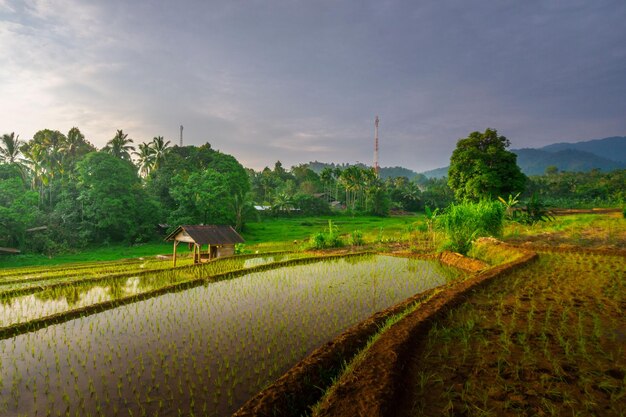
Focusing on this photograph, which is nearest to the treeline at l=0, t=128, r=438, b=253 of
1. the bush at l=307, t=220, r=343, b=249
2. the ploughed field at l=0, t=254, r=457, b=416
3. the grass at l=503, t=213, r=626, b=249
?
the bush at l=307, t=220, r=343, b=249

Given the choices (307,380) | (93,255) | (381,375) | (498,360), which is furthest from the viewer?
(93,255)

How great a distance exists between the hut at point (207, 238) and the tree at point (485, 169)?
16.3m

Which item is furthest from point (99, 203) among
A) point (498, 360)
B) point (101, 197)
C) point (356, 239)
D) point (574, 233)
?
point (574, 233)

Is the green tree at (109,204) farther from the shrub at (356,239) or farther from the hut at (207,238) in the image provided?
the shrub at (356,239)

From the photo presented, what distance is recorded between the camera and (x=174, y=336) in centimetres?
511

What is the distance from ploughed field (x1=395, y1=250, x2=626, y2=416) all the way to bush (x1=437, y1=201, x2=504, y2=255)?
5492mm

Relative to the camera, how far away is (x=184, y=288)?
840 cm

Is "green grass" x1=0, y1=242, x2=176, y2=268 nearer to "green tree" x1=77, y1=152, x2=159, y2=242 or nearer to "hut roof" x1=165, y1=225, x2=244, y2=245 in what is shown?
"green tree" x1=77, y1=152, x2=159, y2=242

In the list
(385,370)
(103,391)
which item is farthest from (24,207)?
(385,370)

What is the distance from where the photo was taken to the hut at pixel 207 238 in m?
13.1

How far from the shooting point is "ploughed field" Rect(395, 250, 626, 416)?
269 centimetres

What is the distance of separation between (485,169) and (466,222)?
11661mm

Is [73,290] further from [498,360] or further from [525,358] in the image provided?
[525,358]

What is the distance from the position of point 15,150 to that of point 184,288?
108ft
